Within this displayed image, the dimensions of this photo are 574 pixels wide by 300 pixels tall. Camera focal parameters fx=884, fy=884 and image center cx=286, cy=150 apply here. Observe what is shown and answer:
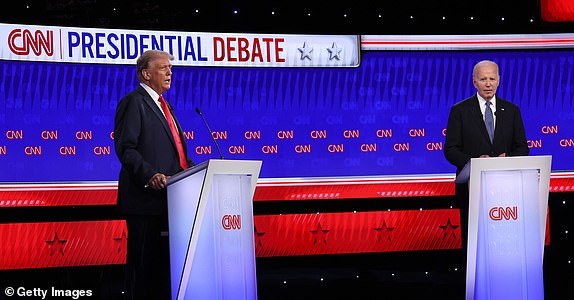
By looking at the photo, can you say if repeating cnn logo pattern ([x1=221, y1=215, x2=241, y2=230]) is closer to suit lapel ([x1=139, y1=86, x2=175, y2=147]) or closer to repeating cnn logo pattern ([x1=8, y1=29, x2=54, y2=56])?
suit lapel ([x1=139, y1=86, x2=175, y2=147])

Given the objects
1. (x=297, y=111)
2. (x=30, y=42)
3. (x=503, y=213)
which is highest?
(x=30, y=42)

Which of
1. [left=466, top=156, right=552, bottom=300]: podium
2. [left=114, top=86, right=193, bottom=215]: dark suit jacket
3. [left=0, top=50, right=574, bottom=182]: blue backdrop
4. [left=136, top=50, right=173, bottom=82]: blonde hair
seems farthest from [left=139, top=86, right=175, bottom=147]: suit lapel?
[left=0, top=50, right=574, bottom=182]: blue backdrop

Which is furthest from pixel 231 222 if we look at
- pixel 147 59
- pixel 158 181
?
pixel 147 59

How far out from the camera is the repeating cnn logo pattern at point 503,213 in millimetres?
3867

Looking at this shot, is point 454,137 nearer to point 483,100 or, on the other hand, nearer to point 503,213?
point 483,100

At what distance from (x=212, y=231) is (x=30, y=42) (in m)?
2.39

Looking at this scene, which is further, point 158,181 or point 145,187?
point 145,187

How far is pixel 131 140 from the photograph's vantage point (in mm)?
3793

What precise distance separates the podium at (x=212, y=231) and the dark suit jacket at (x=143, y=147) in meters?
0.18

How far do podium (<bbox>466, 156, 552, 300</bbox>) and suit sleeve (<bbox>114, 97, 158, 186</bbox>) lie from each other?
142cm

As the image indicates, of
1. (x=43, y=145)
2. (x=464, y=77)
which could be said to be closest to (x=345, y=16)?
(x=464, y=77)

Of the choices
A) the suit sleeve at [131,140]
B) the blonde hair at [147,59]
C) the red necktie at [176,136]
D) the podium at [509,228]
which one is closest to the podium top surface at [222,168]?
the suit sleeve at [131,140]

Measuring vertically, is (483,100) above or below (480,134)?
above

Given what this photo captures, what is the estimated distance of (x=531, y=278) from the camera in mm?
3863
